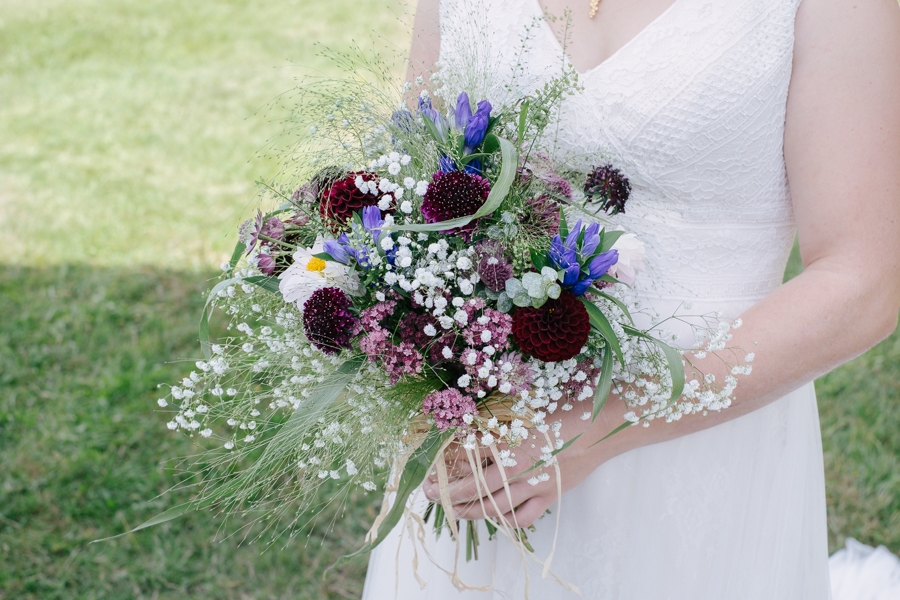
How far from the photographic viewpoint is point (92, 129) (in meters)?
6.93

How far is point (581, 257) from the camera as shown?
1177 millimetres

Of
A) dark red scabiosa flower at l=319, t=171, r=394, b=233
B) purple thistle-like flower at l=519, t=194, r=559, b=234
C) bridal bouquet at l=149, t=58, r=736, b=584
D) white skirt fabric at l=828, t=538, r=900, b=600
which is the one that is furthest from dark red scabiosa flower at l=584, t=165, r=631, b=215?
white skirt fabric at l=828, t=538, r=900, b=600

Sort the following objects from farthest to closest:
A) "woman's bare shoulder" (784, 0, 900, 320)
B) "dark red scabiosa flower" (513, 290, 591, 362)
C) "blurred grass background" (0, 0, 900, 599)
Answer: "blurred grass background" (0, 0, 900, 599) → "woman's bare shoulder" (784, 0, 900, 320) → "dark red scabiosa flower" (513, 290, 591, 362)

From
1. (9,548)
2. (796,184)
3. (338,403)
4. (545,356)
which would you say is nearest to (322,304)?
(338,403)

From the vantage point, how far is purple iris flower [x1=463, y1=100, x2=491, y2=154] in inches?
48.9

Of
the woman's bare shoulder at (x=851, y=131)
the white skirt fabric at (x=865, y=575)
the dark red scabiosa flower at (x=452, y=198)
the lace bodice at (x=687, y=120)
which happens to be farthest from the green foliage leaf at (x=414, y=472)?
the white skirt fabric at (x=865, y=575)

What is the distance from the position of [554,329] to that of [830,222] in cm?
60

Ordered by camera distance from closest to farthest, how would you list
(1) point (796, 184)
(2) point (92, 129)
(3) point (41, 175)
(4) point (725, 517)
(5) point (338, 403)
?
(5) point (338, 403) < (1) point (796, 184) < (4) point (725, 517) < (3) point (41, 175) < (2) point (92, 129)

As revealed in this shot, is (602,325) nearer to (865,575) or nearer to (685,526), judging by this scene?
(685,526)

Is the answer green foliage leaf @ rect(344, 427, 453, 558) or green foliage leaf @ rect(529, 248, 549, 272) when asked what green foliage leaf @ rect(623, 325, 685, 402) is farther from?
green foliage leaf @ rect(344, 427, 453, 558)

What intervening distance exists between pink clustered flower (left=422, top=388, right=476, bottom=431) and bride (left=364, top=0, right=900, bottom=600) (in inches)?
9.2

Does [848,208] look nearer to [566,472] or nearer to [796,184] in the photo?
[796,184]

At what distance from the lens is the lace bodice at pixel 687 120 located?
1.46 meters

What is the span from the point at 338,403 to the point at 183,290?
3.80m
